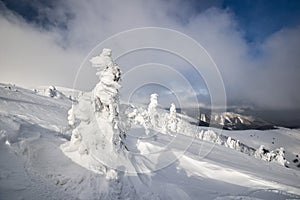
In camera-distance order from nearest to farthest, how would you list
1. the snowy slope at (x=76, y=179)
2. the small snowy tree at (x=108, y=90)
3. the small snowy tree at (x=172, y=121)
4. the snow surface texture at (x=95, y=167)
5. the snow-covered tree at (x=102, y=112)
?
1. the snowy slope at (x=76, y=179)
2. the snow surface texture at (x=95, y=167)
3. the snow-covered tree at (x=102, y=112)
4. the small snowy tree at (x=108, y=90)
5. the small snowy tree at (x=172, y=121)

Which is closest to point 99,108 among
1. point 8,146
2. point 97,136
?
point 97,136

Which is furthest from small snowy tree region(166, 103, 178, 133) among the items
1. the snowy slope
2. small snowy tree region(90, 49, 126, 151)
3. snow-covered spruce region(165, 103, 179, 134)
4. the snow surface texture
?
small snowy tree region(90, 49, 126, 151)

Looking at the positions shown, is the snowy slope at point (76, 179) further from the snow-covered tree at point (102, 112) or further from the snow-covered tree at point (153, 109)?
the snow-covered tree at point (153, 109)

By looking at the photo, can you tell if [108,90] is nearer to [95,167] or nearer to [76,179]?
[95,167]

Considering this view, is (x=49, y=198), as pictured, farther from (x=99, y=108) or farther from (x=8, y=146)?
(x=99, y=108)

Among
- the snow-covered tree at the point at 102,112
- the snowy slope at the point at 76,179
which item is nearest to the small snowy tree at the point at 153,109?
the snowy slope at the point at 76,179

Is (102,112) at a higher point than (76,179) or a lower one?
higher

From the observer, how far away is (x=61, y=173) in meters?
14.8

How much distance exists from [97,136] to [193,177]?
1372cm

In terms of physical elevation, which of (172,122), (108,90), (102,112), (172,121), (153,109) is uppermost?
(153,109)

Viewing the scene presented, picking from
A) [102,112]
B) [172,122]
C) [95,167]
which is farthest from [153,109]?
[95,167]

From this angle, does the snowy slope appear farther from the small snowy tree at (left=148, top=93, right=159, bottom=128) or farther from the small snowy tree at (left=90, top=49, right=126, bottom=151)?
the small snowy tree at (left=148, top=93, right=159, bottom=128)

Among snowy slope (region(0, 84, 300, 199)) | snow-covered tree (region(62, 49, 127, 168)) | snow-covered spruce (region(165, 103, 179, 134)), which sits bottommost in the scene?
snowy slope (region(0, 84, 300, 199))

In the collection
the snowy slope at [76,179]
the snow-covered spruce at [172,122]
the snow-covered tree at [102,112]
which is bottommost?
the snowy slope at [76,179]
